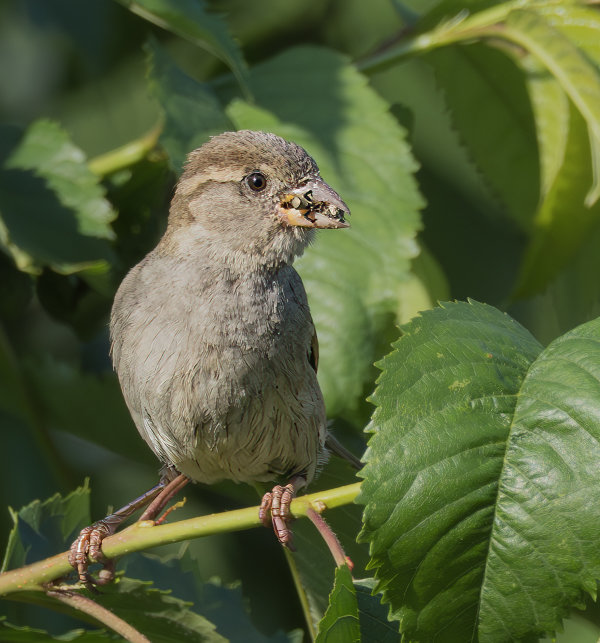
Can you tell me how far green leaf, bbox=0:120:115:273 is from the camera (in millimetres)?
2596

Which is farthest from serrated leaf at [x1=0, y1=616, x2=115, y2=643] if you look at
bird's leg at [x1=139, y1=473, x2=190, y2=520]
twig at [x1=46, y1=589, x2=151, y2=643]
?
bird's leg at [x1=139, y1=473, x2=190, y2=520]

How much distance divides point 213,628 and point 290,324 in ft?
2.52

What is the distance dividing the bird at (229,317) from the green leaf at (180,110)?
62 millimetres

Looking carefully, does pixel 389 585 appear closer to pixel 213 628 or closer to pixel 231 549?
pixel 213 628

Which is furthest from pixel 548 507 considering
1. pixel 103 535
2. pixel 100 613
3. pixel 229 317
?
pixel 103 535

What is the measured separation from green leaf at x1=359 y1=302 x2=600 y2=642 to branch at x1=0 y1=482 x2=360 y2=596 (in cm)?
10

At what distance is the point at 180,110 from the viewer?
2.63 meters

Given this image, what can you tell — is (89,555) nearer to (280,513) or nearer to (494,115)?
(280,513)

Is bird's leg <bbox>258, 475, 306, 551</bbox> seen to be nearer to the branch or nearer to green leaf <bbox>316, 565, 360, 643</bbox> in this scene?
the branch

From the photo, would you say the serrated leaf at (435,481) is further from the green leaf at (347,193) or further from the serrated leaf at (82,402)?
the serrated leaf at (82,402)

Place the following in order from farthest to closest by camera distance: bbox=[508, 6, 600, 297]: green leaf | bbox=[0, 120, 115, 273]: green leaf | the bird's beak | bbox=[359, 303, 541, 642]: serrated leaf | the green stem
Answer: the green stem → bbox=[508, 6, 600, 297]: green leaf → bbox=[0, 120, 115, 273]: green leaf → the bird's beak → bbox=[359, 303, 541, 642]: serrated leaf

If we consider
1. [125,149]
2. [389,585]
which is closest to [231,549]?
[125,149]

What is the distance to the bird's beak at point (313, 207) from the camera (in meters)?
2.38

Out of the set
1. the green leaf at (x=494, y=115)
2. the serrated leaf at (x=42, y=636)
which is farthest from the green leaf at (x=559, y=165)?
the serrated leaf at (x=42, y=636)
